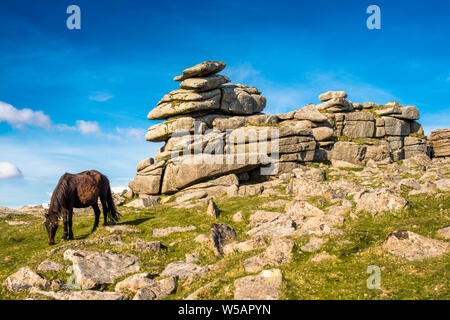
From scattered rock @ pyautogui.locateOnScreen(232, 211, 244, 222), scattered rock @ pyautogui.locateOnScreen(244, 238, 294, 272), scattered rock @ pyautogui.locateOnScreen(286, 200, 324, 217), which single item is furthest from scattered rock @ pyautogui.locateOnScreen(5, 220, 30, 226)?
scattered rock @ pyautogui.locateOnScreen(244, 238, 294, 272)

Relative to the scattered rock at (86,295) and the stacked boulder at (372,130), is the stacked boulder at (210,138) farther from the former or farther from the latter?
the scattered rock at (86,295)

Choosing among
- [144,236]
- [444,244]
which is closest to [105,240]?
[144,236]

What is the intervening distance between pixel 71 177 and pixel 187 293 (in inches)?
686

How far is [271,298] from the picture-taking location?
39.8ft

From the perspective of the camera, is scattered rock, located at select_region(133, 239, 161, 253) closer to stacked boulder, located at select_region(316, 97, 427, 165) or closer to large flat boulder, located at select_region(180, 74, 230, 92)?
large flat boulder, located at select_region(180, 74, 230, 92)

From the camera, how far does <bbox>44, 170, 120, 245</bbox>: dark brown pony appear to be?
25234 millimetres

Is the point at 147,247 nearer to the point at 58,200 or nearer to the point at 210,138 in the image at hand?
the point at 58,200

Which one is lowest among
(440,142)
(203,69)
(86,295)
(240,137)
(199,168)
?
(86,295)

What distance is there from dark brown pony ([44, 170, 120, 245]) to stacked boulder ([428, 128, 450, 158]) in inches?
3348

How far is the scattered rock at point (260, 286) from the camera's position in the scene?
485 inches

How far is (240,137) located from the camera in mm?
56438

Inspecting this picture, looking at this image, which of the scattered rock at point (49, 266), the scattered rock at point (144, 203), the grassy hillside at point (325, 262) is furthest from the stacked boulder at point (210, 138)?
the scattered rock at point (49, 266)

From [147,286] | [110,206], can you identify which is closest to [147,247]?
[147,286]

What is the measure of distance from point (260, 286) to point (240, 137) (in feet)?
146
